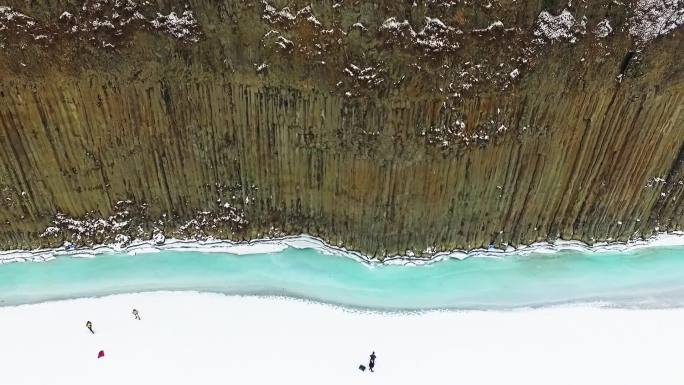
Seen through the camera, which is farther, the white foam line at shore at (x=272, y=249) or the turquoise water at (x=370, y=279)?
the white foam line at shore at (x=272, y=249)

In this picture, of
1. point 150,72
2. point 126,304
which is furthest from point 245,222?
point 150,72

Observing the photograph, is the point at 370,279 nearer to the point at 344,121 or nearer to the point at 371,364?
the point at 371,364

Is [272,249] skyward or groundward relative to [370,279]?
skyward

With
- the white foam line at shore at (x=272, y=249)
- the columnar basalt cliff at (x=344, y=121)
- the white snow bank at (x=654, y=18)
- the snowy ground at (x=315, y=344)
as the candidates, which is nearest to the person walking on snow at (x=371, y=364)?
the snowy ground at (x=315, y=344)

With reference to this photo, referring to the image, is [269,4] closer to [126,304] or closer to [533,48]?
[533,48]

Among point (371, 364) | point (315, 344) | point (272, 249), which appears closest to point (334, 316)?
point (315, 344)

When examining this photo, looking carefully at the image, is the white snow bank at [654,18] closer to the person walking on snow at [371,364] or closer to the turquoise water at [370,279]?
the turquoise water at [370,279]

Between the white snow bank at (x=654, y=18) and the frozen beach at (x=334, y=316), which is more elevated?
the white snow bank at (x=654, y=18)
